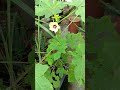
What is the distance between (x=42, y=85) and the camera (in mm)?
866

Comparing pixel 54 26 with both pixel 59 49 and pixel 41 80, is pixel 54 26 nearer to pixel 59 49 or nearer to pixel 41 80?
pixel 59 49

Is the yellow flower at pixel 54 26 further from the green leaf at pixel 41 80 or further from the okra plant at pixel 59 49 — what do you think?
the green leaf at pixel 41 80

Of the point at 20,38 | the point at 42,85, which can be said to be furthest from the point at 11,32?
the point at 42,85

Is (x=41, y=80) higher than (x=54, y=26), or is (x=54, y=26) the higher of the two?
(x=54, y=26)

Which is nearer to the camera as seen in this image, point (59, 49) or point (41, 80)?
point (41, 80)

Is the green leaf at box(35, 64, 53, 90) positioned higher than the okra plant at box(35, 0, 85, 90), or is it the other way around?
the okra plant at box(35, 0, 85, 90)

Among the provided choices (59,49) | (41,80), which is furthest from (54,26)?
(41,80)

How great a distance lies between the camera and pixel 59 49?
996 millimetres

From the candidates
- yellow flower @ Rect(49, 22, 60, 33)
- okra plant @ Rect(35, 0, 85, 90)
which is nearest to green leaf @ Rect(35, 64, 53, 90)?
okra plant @ Rect(35, 0, 85, 90)

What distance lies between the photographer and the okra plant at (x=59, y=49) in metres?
0.94

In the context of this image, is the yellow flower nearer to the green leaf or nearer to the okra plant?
the okra plant

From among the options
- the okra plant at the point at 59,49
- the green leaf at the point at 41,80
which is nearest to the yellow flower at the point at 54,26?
the okra plant at the point at 59,49

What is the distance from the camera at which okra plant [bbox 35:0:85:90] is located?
94cm

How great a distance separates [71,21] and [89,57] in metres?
0.32
